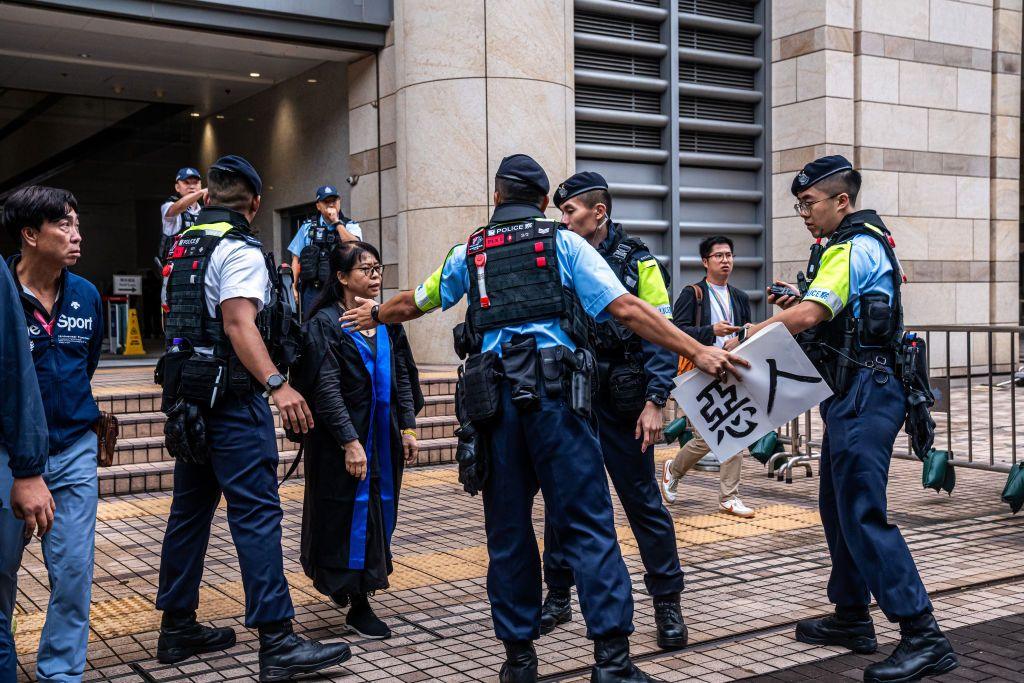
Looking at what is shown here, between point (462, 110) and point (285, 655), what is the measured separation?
9.02 metres

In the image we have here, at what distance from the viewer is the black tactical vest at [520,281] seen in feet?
12.8

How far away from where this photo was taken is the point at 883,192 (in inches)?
585

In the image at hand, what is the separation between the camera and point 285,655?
4.12 meters

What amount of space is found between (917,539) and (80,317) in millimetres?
5126

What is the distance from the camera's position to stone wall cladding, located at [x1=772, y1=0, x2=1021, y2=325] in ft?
47.6

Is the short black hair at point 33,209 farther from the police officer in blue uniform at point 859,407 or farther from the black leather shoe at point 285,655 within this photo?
the police officer in blue uniform at point 859,407

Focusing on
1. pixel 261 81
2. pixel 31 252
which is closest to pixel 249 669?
pixel 31 252

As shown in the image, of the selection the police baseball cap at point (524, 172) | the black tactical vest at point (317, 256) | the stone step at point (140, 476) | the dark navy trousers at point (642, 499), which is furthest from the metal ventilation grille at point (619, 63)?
the police baseball cap at point (524, 172)

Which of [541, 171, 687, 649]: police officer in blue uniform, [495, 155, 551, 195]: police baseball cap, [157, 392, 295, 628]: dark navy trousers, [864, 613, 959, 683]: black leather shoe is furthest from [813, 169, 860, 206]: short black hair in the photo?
[157, 392, 295, 628]: dark navy trousers

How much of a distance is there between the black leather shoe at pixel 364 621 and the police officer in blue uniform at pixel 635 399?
29.5 inches

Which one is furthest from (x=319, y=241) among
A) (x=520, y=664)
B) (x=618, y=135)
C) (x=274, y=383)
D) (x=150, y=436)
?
(x=520, y=664)

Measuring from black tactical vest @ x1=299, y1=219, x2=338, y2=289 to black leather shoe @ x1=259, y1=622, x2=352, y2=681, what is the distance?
683cm

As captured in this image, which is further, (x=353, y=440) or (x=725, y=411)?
(x=353, y=440)

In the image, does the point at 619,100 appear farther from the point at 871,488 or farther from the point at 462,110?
the point at 871,488
